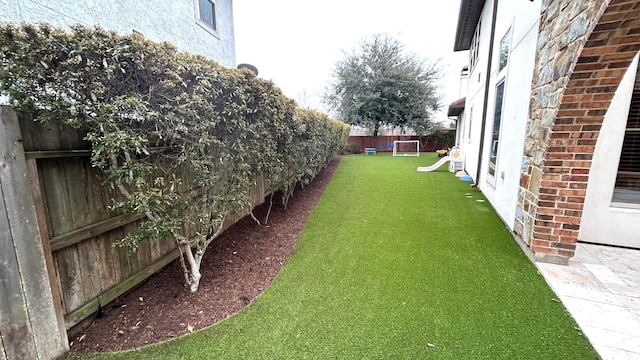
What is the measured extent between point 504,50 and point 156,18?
750 centimetres

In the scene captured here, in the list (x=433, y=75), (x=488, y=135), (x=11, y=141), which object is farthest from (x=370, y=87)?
(x=11, y=141)

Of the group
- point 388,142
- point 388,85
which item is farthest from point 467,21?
point 388,142

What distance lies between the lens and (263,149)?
11.1 feet

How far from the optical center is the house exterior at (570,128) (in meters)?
2.43

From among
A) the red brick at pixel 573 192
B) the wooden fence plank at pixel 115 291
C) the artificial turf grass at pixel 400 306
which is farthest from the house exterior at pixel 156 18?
the red brick at pixel 573 192

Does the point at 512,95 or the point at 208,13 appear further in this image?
the point at 208,13

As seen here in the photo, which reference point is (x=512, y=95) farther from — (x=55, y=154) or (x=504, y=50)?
(x=55, y=154)

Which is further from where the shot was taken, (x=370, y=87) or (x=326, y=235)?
(x=370, y=87)

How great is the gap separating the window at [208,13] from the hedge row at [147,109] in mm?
6275

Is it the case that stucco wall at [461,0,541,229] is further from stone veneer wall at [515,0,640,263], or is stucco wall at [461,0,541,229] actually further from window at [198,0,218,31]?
window at [198,0,218,31]

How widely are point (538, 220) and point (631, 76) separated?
2.23 metres

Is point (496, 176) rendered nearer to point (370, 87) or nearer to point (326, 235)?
point (326, 235)

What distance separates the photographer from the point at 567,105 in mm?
2719

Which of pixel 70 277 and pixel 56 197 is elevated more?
pixel 56 197
